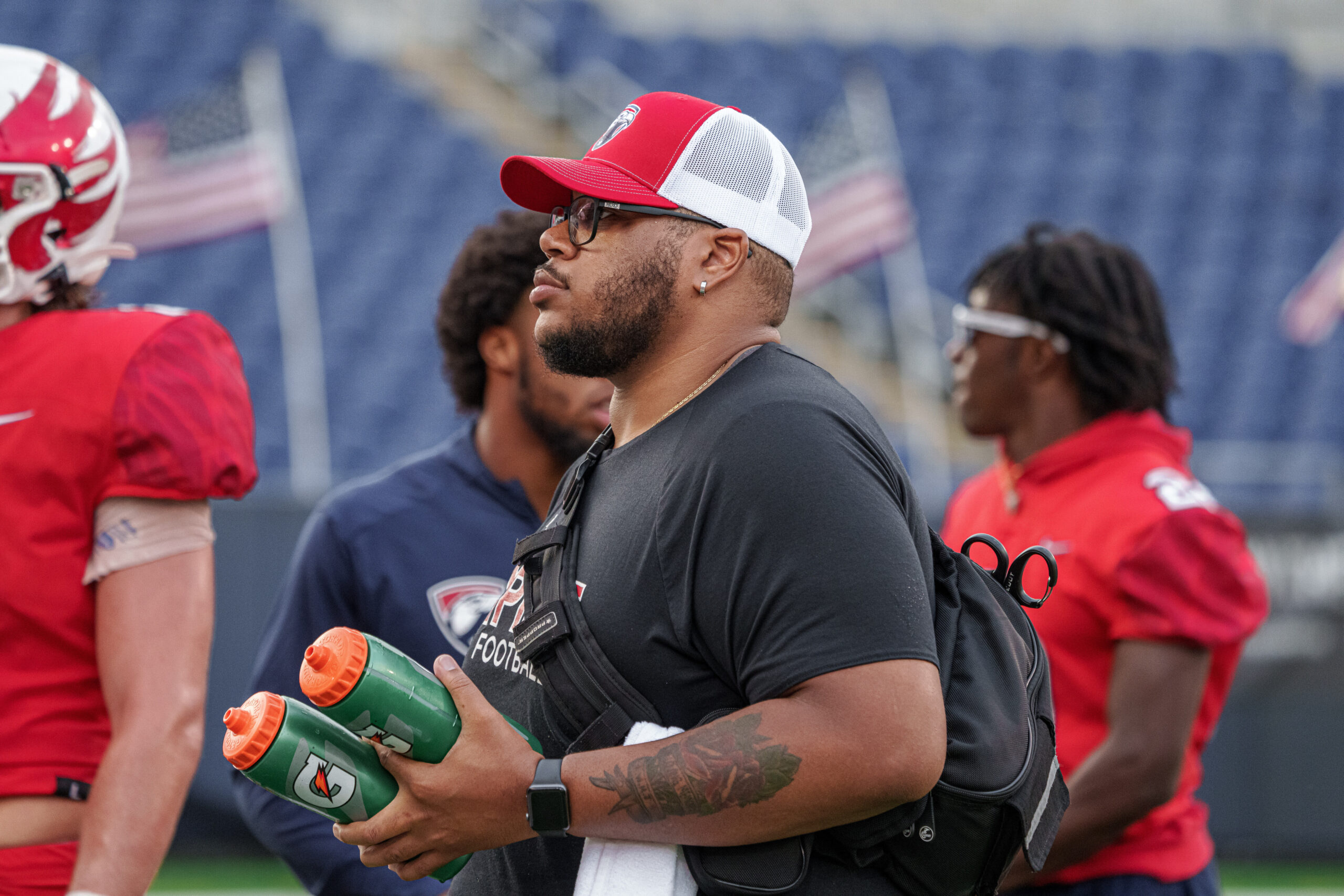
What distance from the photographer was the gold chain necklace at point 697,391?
1771 mm

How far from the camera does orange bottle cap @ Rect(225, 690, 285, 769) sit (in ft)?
5.25

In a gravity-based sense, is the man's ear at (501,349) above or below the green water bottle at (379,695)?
below

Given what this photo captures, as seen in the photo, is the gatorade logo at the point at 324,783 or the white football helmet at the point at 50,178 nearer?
the gatorade logo at the point at 324,783

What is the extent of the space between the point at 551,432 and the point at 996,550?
126cm

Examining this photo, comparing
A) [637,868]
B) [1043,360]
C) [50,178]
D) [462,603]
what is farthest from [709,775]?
[1043,360]

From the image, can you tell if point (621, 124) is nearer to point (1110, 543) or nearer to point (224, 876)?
point (1110, 543)

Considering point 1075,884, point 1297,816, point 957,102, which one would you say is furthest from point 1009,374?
point 957,102

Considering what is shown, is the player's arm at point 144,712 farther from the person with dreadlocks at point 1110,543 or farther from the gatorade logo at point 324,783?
the person with dreadlocks at point 1110,543

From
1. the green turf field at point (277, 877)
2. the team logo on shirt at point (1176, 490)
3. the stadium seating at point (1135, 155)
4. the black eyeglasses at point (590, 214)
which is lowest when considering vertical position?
the green turf field at point (277, 877)

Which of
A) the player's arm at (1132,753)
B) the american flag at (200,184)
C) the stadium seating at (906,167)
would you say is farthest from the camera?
the stadium seating at (906,167)

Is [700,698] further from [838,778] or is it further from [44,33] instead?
[44,33]

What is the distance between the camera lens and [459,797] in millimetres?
1584

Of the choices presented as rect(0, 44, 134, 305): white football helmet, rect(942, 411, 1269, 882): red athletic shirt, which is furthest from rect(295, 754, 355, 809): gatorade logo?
rect(942, 411, 1269, 882): red athletic shirt

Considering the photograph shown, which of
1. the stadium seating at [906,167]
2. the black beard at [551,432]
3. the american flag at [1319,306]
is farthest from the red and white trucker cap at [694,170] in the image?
the american flag at [1319,306]
